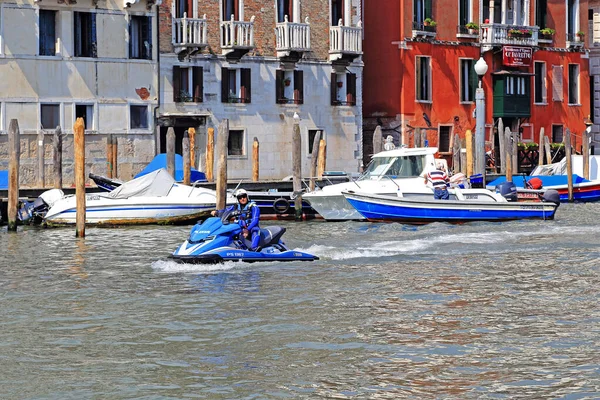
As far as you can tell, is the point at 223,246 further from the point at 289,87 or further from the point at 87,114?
the point at 289,87

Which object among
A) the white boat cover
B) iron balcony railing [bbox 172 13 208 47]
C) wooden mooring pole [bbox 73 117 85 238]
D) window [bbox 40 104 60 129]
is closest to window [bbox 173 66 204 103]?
iron balcony railing [bbox 172 13 208 47]

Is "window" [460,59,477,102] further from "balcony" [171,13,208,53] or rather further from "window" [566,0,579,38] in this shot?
"balcony" [171,13,208,53]

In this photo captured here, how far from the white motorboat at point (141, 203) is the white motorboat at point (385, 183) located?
222 centimetres

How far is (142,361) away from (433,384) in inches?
118

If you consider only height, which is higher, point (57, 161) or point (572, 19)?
point (572, 19)

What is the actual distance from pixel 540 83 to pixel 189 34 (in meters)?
17.1

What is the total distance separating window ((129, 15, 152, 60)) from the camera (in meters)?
39.3

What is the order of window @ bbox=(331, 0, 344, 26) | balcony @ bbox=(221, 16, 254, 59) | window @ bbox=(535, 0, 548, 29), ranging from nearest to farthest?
balcony @ bbox=(221, 16, 254, 59)
window @ bbox=(331, 0, 344, 26)
window @ bbox=(535, 0, 548, 29)

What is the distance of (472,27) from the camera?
47.8m

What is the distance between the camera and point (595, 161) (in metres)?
39.7

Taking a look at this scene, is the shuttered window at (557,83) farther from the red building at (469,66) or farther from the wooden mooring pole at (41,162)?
the wooden mooring pole at (41,162)

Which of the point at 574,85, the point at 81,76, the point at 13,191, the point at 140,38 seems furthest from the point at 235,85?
the point at 574,85

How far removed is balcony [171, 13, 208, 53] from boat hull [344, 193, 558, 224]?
39.7 feet

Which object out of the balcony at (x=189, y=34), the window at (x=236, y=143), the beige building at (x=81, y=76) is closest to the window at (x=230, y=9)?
the balcony at (x=189, y=34)
